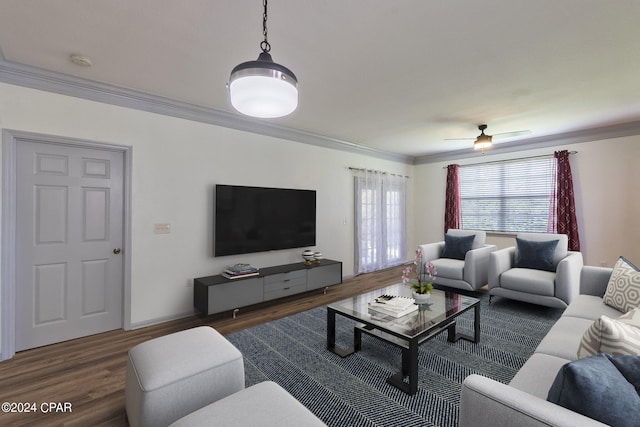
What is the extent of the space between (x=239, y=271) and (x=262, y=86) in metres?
2.67

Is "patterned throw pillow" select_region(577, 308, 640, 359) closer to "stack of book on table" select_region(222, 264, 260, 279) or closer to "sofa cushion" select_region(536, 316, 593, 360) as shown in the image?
"sofa cushion" select_region(536, 316, 593, 360)

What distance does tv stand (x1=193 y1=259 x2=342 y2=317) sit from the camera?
10.6 ft

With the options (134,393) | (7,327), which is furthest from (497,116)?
(7,327)

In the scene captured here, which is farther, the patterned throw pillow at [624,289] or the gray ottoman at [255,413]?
the patterned throw pillow at [624,289]

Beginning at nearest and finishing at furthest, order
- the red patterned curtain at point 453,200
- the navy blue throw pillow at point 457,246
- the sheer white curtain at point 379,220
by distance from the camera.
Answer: the navy blue throw pillow at point 457,246, the sheer white curtain at point 379,220, the red patterned curtain at point 453,200

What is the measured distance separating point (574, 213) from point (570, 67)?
306 cm

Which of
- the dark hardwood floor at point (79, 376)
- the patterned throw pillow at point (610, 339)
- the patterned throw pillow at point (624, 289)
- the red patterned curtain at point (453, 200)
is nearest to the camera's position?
the patterned throw pillow at point (610, 339)

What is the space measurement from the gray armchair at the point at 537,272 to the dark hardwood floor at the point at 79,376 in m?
2.81

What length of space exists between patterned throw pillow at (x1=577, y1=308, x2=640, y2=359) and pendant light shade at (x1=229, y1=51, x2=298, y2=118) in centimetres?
167

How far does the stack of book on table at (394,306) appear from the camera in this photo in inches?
95.3

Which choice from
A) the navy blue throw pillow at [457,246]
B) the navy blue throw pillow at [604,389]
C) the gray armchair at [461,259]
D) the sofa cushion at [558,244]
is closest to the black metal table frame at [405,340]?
the navy blue throw pillow at [604,389]

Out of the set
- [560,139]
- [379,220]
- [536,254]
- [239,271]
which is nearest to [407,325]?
[239,271]

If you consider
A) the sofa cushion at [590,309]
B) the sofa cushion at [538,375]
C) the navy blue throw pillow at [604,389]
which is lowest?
the sofa cushion at [538,375]

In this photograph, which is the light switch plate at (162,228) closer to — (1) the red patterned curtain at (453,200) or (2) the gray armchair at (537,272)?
(2) the gray armchair at (537,272)
